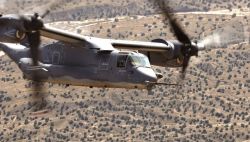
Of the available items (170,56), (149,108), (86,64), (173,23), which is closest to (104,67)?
(86,64)

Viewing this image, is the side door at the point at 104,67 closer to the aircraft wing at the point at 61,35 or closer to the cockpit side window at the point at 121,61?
the cockpit side window at the point at 121,61

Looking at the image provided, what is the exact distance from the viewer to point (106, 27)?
597 feet

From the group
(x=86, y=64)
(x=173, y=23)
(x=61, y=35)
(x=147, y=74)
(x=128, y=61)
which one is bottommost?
(x=147, y=74)

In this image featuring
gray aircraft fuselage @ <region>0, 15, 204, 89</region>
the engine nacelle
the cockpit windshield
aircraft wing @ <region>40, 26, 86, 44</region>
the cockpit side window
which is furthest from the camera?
the engine nacelle

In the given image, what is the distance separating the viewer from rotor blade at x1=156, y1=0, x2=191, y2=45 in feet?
224

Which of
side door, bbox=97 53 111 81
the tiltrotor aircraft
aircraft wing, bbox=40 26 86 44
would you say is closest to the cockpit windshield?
the tiltrotor aircraft

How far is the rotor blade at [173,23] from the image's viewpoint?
68206 mm

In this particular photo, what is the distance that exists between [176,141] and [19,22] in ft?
209

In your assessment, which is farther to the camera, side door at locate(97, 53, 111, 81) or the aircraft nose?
side door at locate(97, 53, 111, 81)

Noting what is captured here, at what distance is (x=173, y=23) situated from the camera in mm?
72250

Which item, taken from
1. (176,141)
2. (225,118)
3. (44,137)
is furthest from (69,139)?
(225,118)

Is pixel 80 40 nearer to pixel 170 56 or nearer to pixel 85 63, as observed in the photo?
pixel 85 63

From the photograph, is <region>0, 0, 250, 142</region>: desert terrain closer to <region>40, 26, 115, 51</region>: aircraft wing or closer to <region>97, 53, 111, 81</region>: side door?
<region>40, 26, 115, 51</region>: aircraft wing

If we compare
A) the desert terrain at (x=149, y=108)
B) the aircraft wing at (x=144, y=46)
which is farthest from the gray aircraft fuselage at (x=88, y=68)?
the desert terrain at (x=149, y=108)
